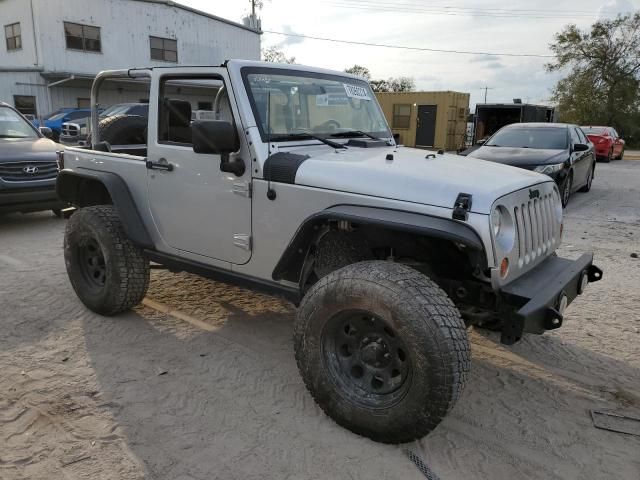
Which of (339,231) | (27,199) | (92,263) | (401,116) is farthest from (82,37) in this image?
(339,231)

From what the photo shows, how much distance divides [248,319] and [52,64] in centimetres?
2357

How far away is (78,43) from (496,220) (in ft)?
85.2

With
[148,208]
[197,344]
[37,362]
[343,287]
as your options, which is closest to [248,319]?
[197,344]

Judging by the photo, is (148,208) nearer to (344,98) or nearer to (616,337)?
(344,98)

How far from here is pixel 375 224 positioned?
2664 mm

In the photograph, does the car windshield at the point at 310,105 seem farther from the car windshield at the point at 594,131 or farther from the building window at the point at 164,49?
the building window at the point at 164,49

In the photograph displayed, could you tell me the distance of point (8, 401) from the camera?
3.11 m

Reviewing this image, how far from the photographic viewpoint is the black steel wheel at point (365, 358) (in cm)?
271

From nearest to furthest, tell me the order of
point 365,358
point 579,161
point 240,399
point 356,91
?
point 365,358 < point 240,399 < point 356,91 < point 579,161

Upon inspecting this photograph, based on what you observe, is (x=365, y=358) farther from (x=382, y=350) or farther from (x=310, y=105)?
(x=310, y=105)

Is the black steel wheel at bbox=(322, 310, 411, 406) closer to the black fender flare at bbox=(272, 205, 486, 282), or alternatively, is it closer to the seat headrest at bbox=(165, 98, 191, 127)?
the black fender flare at bbox=(272, 205, 486, 282)

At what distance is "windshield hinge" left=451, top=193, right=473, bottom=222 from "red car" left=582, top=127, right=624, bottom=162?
20428mm

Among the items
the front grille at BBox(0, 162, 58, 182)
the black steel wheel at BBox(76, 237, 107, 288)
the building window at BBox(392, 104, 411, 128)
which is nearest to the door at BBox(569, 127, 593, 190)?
the black steel wheel at BBox(76, 237, 107, 288)

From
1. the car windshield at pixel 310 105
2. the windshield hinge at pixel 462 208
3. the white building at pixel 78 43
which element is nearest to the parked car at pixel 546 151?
the car windshield at pixel 310 105
